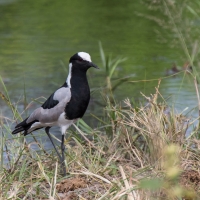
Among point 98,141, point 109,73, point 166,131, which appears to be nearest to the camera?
point 166,131

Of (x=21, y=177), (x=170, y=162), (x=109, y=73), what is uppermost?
(x=170, y=162)

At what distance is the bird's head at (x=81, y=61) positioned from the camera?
4.65 metres

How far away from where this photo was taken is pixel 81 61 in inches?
184

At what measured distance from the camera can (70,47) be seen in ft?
30.8

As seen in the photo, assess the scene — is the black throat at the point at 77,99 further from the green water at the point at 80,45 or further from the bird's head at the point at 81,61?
the green water at the point at 80,45

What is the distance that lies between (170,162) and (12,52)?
289 inches

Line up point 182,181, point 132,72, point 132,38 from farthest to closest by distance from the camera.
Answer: point 132,38
point 132,72
point 182,181

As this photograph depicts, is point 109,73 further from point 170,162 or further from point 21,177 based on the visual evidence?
point 170,162

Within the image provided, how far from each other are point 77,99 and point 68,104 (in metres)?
0.07

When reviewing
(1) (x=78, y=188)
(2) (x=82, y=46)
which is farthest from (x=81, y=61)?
(2) (x=82, y=46)

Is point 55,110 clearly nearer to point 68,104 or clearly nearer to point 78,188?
point 68,104

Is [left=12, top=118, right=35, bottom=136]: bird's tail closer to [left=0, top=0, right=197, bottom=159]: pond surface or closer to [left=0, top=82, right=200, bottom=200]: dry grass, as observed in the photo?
[left=0, top=82, right=200, bottom=200]: dry grass

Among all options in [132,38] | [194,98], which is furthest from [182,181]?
[132,38]

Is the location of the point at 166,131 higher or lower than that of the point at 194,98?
higher
